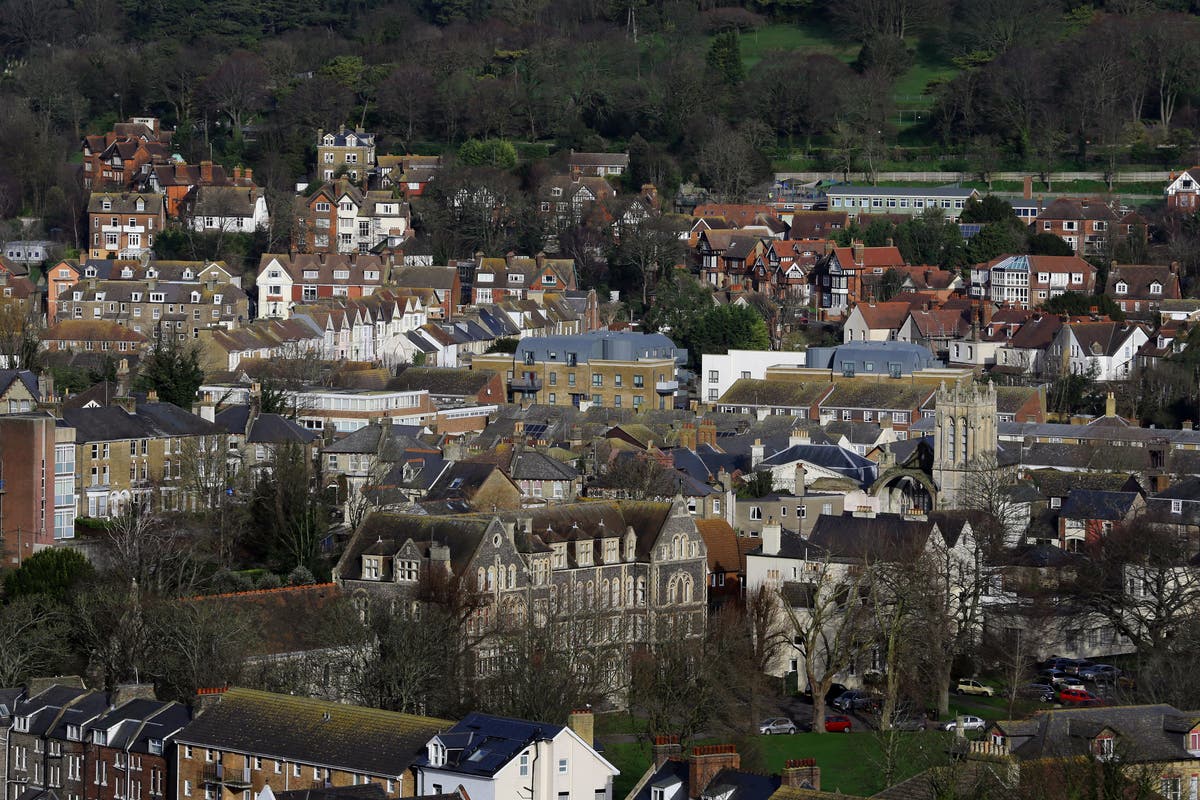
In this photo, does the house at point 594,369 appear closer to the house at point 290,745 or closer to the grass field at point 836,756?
the grass field at point 836,756

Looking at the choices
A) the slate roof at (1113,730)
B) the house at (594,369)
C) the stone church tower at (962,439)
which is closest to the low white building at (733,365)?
the house at (594,369)

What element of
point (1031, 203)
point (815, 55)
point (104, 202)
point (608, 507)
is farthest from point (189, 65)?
point (608, 507)

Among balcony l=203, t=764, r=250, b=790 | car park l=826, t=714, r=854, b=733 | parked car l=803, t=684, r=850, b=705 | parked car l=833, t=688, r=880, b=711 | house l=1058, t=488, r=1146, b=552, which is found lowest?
parked car l=803, t=684, r=850, b=705

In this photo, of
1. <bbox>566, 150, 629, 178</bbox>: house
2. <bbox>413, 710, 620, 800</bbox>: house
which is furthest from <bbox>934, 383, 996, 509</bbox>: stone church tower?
<bbox>566, 150, 629, 178</bbox>: house

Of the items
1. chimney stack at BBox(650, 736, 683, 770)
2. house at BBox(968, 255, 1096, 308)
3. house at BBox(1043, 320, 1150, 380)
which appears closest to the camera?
chimney stack at BBox(650, 736, 683, 770)

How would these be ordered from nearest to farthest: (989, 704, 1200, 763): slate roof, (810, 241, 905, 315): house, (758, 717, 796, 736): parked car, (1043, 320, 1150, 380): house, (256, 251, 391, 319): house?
1. (989, 704, 1200, 763): slate roof
2. (758, 717, 796, 736): parked car
3. (1043, 320, 1150, 380): house
4. (256, 251, 391, 319): house
5. (810, 241, 905, 315): house

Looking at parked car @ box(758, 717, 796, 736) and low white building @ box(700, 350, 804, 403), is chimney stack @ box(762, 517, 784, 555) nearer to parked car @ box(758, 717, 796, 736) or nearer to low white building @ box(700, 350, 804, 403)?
parked car @ box(758, 717, 796, 736)

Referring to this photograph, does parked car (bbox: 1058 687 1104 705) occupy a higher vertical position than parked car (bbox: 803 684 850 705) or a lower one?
Answer: higher
